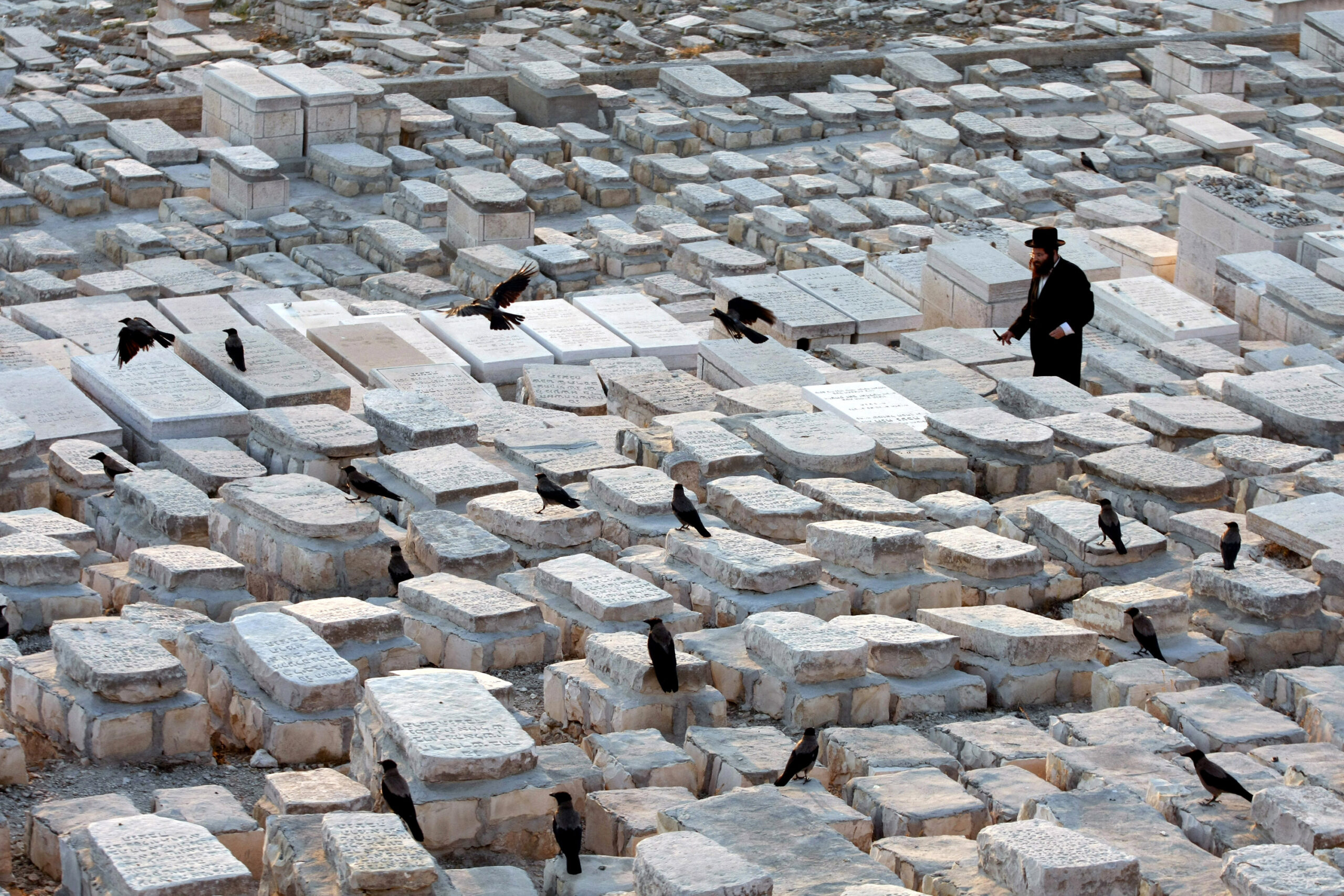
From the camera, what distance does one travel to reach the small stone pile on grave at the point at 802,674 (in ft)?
23.7

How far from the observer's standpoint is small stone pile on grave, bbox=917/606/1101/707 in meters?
7.66

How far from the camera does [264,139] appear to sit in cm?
1553

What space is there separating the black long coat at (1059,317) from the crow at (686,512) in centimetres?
321

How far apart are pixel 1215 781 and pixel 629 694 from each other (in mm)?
2138

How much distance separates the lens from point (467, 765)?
604 centimetres

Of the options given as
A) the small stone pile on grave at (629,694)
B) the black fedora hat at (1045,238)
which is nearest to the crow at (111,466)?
the small stone pile on grave at (629,694)

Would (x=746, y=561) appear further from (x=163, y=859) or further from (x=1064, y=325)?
(x=1064, y=325)

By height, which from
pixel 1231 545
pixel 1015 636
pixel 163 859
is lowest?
pixel 1015 636

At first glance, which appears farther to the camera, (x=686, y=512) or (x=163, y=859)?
(x=686, y=512)

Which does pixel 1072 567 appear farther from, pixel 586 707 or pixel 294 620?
pixel 294 620

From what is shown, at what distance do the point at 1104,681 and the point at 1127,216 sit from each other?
794cm

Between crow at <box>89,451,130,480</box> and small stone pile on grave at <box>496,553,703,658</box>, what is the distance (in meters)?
2.02

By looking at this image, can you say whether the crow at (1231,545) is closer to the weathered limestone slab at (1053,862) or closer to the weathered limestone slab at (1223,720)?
the weathered limestone slab at (1223,720)

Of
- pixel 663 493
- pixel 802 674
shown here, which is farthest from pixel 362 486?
pixel 802 674
